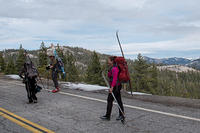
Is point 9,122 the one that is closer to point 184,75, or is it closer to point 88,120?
point 88,120

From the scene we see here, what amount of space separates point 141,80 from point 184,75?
12808 cm

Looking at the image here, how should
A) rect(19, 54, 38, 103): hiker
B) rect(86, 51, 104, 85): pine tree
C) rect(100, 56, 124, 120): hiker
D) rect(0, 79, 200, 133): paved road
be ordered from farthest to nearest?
rect(86, 51, 104, 85): pine tree, rect(19, 54, 38, 103): hiker, rect(100, 56, 124, 120): hiker, rect(0, 79, 200, 133): paved road

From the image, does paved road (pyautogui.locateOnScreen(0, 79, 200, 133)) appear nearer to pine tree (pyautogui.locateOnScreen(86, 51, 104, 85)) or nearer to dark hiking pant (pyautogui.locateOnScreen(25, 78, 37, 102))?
dark hiking pant (pyautogui.locateOnScreen(25, 78, 37, 102))

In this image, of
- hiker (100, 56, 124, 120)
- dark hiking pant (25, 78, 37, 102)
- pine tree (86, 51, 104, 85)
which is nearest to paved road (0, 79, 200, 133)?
hiker (100, 56, 124, 120)

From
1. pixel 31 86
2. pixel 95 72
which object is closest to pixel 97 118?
pixel 31 86

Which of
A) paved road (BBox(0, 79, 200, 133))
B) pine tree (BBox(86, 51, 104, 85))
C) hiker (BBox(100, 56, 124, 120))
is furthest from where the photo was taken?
pine tree (BBox(86, 51, 104, 85))

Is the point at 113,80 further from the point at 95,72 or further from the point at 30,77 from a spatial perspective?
the point at 95,72

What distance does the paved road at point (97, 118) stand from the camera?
4.13m

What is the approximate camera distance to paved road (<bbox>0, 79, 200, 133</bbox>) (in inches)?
163

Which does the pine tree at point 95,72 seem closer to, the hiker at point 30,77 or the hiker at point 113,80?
the hiker at point 30,77

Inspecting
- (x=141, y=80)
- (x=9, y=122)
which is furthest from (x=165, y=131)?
(x=141, y=80)

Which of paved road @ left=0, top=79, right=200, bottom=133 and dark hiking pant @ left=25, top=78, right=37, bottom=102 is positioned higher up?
dark hiking pant @ left=25, top=78, right=37, bottom=102

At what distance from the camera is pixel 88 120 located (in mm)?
4781

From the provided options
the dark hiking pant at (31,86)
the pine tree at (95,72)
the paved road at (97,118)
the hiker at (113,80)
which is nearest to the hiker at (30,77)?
the dark hiking pant at (31,86)
